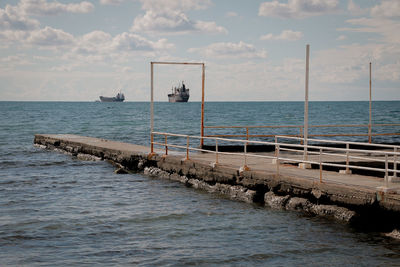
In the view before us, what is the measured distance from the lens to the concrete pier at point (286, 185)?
12391mm

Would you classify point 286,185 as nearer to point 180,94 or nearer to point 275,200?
point 275,200

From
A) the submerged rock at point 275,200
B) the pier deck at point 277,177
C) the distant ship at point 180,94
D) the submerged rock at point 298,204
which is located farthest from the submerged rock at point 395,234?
the distant ship at point 180,94

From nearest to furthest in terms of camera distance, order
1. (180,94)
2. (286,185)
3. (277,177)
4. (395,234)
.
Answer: (395,234) < (286,185) < (277,177) < (180,94)

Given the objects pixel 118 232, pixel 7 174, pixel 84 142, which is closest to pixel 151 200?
pixel 118 232

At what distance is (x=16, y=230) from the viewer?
13133 millimetres

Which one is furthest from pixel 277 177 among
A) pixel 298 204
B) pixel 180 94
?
pixel 180 94

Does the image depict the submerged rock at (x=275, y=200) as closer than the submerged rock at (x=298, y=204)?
No

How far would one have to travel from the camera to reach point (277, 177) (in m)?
15.5

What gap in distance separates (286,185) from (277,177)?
48 centimetres

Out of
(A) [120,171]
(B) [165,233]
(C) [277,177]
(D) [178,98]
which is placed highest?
(D) [178,98]

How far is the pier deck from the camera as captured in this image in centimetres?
1252

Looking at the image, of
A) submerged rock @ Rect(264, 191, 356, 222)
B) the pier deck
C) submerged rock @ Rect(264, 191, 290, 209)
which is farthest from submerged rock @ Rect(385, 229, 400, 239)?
submerged rock @ Rect(264, 191, 290, 209)

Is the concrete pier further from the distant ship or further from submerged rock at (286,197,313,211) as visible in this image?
the distant ship

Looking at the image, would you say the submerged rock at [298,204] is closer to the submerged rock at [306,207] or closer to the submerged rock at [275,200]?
the submerged rock at [306,207]
